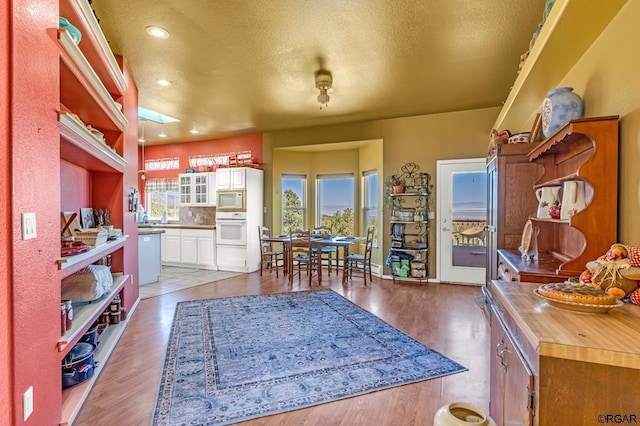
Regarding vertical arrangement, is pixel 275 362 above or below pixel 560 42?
below

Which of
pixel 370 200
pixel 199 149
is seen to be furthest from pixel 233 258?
pixel 370 200

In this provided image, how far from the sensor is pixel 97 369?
7.83 feet

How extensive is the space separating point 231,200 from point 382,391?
16.8 feet

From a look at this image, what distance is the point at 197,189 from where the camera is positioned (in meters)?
7.04

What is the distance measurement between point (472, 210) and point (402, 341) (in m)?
3.18

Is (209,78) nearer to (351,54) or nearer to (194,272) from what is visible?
(351,54)

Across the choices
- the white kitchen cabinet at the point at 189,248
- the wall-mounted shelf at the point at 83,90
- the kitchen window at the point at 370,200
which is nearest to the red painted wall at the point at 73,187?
the wall-mounted shelf at the point at 83,90

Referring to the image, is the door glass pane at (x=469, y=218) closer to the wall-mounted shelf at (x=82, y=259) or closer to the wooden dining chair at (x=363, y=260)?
the wooden dining chair at (x=363, y=260)

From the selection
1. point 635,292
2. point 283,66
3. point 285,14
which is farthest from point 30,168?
point 283,66

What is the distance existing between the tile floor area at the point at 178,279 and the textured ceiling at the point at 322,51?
2.86 metres

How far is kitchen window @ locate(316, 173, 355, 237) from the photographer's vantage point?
697 centimetres

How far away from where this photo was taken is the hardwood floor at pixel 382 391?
1.94m

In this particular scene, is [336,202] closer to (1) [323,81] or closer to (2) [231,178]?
(2) [231,178]

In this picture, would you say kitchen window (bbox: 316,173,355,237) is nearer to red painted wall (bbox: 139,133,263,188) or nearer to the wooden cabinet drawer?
red painted wall (bbox: 139,133,263,188)
